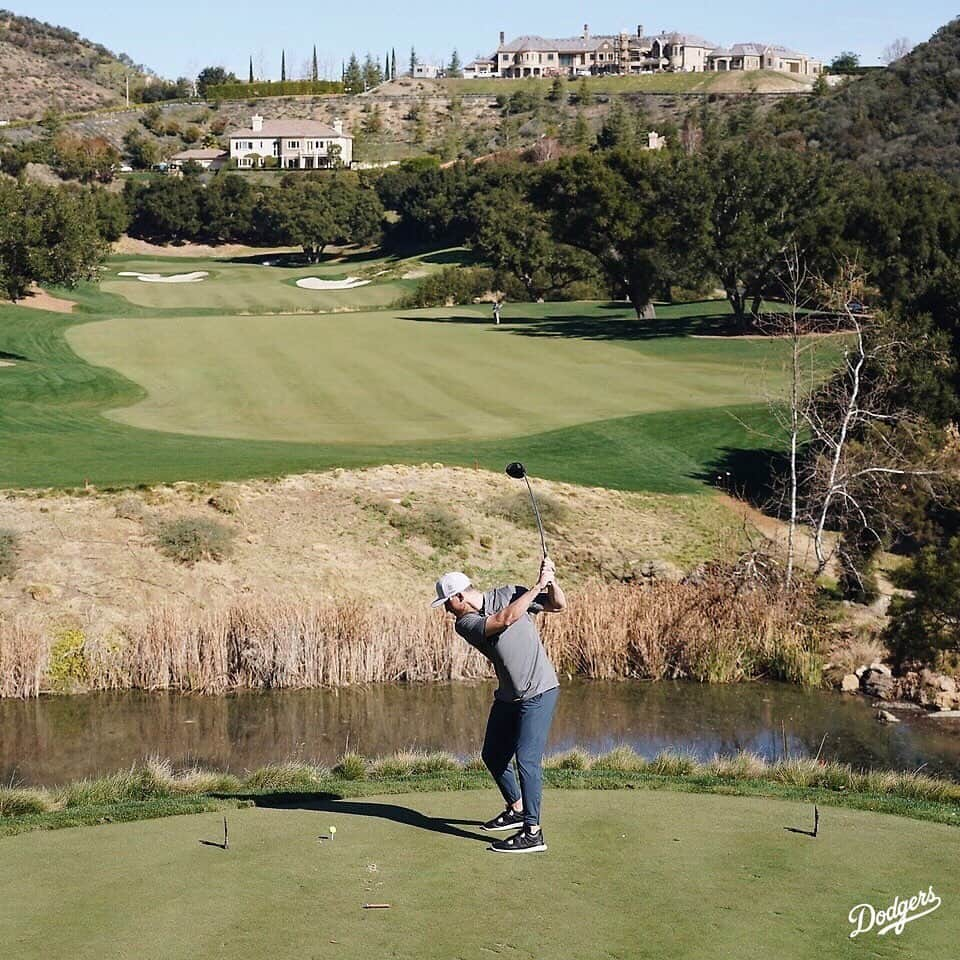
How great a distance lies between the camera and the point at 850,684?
2083 cm

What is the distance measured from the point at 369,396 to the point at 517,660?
28.9m

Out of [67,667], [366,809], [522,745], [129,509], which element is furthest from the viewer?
[129,509]

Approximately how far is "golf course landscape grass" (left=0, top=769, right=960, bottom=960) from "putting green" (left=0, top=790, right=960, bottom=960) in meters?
0.02

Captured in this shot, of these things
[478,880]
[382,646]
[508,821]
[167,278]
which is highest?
[167,278]

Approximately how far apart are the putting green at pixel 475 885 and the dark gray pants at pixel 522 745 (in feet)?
1.06

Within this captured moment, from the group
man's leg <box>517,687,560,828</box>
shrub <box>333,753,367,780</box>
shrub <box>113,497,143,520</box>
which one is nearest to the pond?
shrub <box>333,753,367,780</box>

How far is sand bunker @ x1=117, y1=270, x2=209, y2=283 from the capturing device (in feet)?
296

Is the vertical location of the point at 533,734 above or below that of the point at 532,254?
below

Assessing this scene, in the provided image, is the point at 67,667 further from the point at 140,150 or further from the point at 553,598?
the point at 140,150

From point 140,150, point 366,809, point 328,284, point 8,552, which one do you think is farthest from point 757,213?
point 140,150

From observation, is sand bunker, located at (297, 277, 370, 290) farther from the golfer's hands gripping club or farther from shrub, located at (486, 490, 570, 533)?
the golfer's hands gripping club

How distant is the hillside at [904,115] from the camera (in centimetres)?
10044

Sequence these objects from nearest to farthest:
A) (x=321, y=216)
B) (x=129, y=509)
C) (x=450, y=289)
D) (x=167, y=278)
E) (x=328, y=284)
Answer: (x=129, y=509), (x=450, y=289), (x=328, y=284), (x=167, y=278), (x=321, y=216)

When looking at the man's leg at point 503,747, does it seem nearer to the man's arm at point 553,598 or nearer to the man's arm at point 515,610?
the man's arm at point 515,610
